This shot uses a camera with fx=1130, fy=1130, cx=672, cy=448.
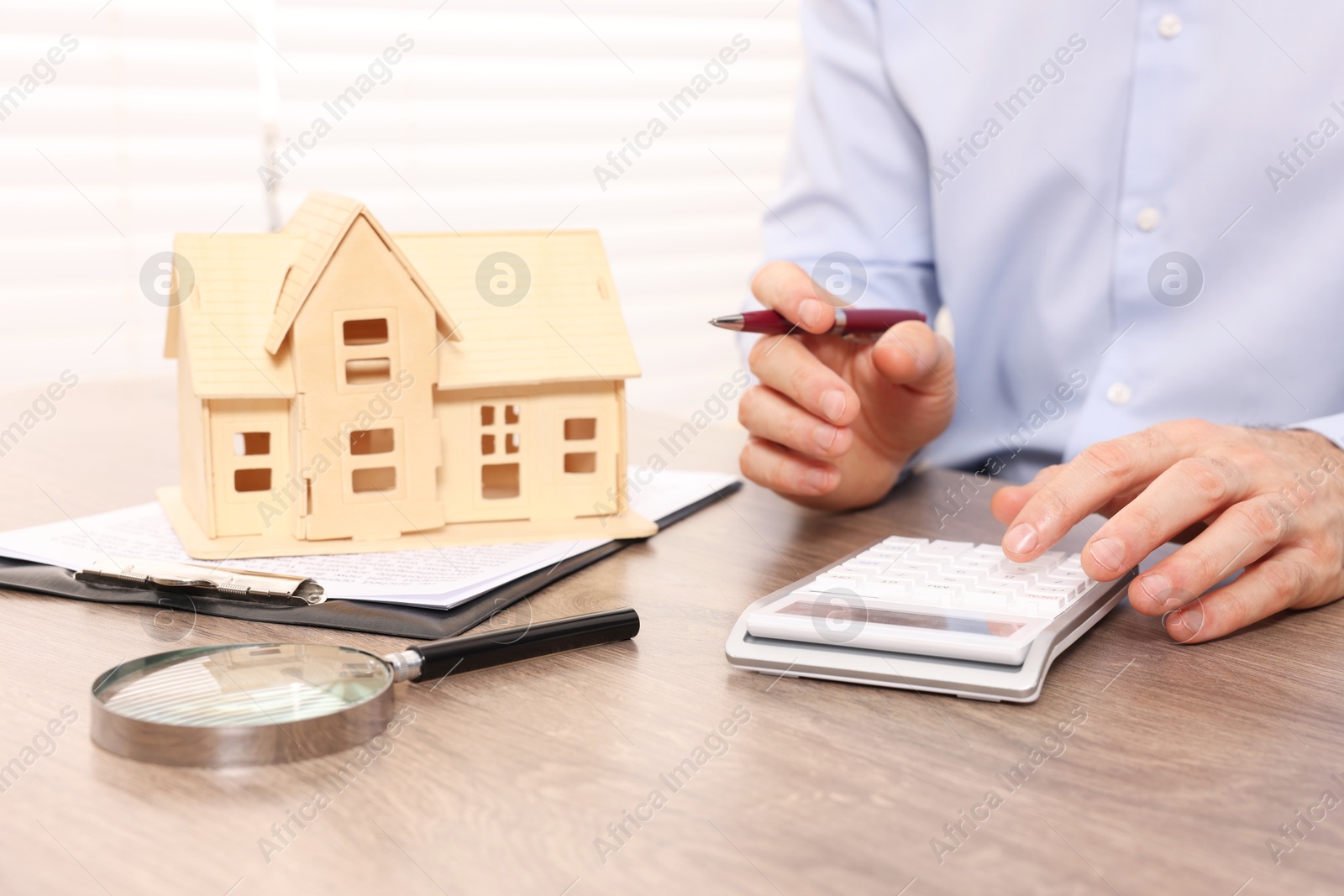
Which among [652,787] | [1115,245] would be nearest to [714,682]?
[652,787]

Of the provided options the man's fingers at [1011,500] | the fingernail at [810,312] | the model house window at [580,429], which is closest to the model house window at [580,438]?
the model house window at [580,429]

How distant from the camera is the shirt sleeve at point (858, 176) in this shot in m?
1.42

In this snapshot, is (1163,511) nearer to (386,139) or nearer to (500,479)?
(500,479)

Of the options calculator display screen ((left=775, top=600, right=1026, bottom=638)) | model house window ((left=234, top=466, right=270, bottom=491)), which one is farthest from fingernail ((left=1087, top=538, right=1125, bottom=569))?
model house window ((left=234, top=466, right=270, bottom=491))

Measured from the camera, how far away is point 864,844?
50 centimetres

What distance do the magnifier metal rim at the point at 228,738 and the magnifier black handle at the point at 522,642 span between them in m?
0.08

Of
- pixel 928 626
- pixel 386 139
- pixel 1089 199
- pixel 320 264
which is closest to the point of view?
pixel 928 626

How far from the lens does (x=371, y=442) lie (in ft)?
3.19

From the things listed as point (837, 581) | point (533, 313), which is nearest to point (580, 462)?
point (533, 313)

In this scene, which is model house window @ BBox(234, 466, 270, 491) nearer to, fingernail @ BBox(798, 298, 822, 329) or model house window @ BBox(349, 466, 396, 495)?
model house window @ BBox(349, 466, 396, 495)

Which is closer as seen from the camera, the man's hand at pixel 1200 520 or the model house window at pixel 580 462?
the man's hand at pixel 1200 520

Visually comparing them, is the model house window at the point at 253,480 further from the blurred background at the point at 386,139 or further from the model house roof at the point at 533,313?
the blurred background at the point at 386,139

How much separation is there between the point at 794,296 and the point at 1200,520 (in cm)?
40

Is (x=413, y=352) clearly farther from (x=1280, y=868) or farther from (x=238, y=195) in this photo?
(x=238, y=195)
